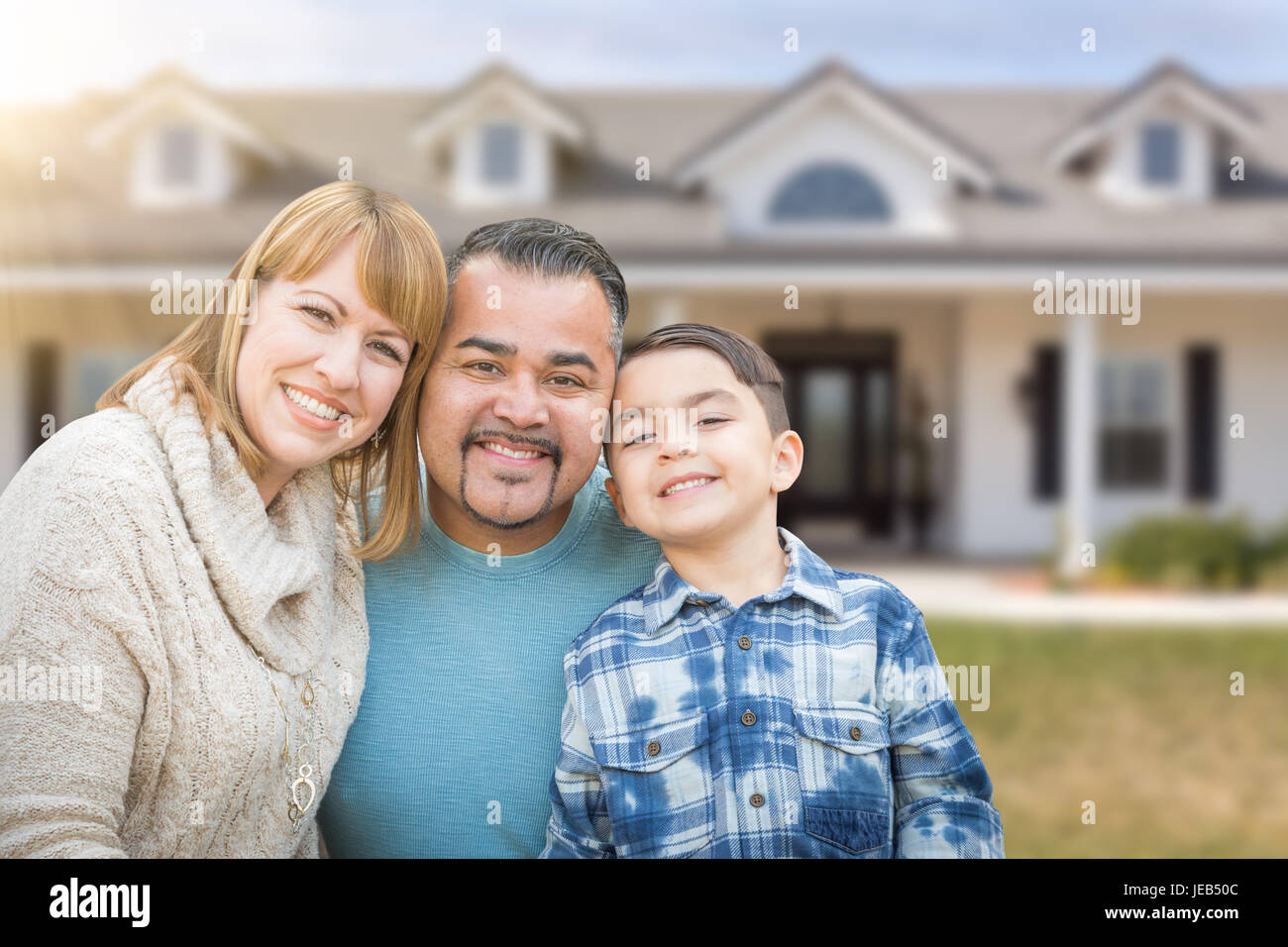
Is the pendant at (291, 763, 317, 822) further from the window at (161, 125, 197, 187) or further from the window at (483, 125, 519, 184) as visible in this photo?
the window at (161, 125, 197, 187)

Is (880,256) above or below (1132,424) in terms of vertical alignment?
above

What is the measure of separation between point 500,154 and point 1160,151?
6.80m

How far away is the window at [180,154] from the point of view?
11961mm

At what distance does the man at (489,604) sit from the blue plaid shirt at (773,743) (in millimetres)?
133

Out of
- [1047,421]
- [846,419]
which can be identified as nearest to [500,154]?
[846,419]

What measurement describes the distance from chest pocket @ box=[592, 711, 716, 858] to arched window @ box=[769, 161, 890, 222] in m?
10.5

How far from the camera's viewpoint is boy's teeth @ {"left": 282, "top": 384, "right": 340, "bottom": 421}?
1.78 meters

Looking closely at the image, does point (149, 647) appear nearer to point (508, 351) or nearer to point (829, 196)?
point (508, 351)

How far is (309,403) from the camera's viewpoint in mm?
1782
